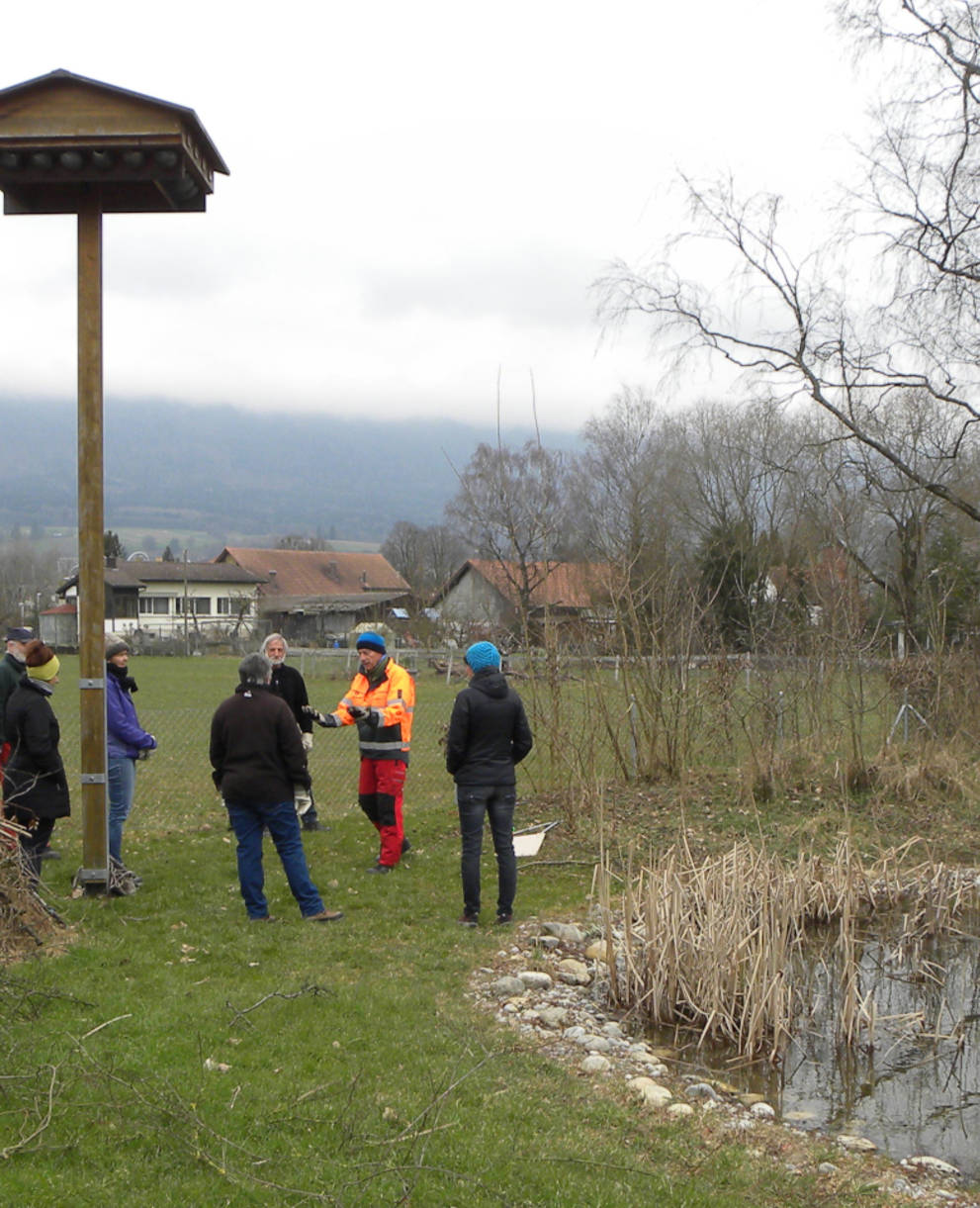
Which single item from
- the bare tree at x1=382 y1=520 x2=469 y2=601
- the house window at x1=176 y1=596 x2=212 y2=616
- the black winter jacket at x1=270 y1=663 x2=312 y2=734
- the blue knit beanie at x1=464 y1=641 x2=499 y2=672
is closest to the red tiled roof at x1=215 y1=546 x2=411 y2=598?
the bare tree at x1=382 y1=520 x2=469 y2=601

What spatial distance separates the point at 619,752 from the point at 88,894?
6.52 meters

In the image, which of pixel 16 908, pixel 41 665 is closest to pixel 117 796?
pixel 41 665

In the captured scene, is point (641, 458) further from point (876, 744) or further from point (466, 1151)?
point (466, 1151)

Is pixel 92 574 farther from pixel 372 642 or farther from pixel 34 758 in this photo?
pixel 372 642

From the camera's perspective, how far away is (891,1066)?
19.3 feet

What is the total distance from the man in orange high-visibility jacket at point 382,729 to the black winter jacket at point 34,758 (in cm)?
204

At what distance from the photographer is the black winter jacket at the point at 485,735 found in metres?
7.51

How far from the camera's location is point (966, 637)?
49.7 feet

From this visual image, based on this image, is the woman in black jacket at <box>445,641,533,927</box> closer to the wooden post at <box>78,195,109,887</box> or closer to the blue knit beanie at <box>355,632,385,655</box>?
the blue knit beanie at <box>355,632,385,655</box>

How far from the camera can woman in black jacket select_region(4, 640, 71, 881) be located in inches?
297

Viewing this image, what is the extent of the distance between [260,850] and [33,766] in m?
1.71

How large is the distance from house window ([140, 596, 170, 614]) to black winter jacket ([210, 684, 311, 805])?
238 feet

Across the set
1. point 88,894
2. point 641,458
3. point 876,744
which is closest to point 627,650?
point 876,744

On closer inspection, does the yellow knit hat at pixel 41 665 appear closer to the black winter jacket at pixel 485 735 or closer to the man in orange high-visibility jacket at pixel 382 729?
the man in orange high-visibility jacket at pixel 382 729
